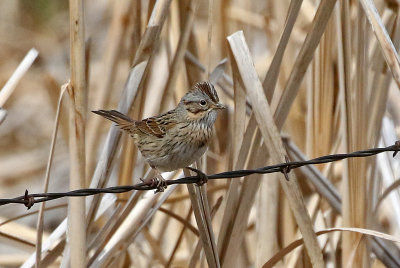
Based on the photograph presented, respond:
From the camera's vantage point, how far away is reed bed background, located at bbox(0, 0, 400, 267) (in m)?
3.02

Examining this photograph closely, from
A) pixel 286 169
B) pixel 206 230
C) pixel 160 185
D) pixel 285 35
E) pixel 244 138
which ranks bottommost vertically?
pixel 206 230

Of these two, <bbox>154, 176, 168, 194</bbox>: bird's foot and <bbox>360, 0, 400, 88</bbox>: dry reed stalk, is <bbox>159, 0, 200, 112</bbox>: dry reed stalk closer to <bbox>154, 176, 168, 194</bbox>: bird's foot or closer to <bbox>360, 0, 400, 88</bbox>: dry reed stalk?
<bbox>154, 176, 168, 194</bbox>: bird's foot

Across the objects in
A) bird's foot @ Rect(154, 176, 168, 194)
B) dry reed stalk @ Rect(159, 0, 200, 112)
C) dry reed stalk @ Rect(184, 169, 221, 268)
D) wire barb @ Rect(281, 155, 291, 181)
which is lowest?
dry reed stalk @ Rect(184, 169, 221, 268)

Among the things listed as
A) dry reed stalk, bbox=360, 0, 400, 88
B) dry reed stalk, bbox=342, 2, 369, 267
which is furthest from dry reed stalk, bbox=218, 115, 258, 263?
dry reed stalk, bbox=360, 0, 400, 88

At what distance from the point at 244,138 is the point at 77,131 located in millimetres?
780

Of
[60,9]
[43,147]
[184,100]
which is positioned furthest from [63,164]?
[184,100]

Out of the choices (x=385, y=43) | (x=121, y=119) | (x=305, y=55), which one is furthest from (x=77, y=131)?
(x=385, y=43)

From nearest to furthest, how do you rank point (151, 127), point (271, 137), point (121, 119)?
1. point (271, 137)
2. point (121, 119)
3. point (151, 127)

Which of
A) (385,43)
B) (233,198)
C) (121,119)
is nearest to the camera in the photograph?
(385,43)

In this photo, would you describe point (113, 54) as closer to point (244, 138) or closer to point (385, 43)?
point (244, 138)

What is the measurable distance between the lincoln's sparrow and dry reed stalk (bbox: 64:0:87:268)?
1.51 ft

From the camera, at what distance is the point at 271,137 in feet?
9.76

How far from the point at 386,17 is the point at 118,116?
56.4 inches

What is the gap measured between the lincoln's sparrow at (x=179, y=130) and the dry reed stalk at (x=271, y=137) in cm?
28
